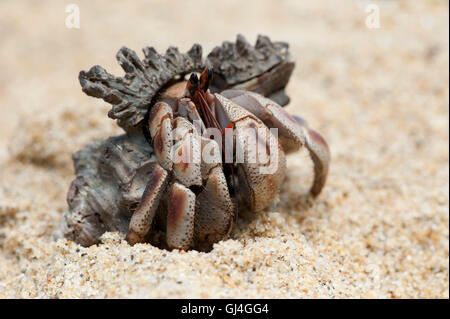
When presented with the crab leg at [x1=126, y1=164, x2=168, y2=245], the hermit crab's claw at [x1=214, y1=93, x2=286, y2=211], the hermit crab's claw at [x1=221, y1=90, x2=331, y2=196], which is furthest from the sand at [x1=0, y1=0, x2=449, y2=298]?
the hermit crab's claw at [x1=221, y1=90, x2=331, y2=196]

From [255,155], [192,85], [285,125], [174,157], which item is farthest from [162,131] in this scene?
[285,125]

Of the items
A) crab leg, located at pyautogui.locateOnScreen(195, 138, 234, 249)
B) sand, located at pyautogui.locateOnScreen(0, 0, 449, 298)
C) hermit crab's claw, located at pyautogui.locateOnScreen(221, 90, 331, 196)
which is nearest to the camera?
sand, located at pyautogui.locateOnScreen(0, 0, 449, 298)

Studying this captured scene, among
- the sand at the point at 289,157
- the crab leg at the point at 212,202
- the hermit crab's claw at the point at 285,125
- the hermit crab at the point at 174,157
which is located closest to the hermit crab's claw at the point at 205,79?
the hermit crab at the point at 174,157

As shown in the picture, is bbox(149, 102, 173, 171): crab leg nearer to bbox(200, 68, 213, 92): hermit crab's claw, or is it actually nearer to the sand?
bbox(200, 68, 213, 92): hermit crab's claw

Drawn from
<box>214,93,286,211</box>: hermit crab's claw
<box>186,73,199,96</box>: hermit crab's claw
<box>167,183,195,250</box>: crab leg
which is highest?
<box>186,73,199,96</box>: hermit crab's claw

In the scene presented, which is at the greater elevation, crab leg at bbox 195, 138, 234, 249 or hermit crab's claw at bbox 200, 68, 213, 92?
hermit crab's claw at bbox 200, 68, 213, 92

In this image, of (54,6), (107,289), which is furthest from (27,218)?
(54,6)
